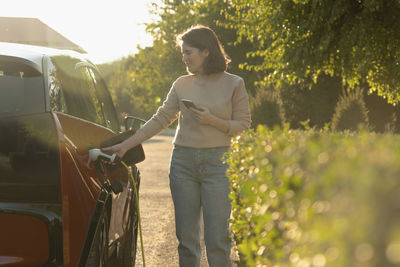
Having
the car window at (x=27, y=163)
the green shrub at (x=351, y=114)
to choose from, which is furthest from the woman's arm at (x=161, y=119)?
the green shrub at (x=351, y=114)

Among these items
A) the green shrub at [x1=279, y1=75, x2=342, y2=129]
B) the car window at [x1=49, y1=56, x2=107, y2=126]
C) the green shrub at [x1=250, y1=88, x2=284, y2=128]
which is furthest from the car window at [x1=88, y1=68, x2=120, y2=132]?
the green shrub at [x1=279, y1=75, x2=342, y2=129]

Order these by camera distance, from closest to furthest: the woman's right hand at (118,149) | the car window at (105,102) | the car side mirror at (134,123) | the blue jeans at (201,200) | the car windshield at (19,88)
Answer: the car windshield at (19,88)
the woman's right hand at (118,149)
the blue jeans at (201,200)
the car window at (105,102)
the car side mirror at (134,123)

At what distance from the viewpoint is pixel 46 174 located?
2814mm

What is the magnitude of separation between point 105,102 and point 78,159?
73.7 inches

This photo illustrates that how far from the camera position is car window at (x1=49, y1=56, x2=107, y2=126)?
124 inches

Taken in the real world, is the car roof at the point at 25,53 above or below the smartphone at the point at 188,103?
above

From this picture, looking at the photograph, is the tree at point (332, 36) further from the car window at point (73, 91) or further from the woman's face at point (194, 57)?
the car window at point (73, 91)

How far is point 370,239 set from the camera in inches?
Result: 38.4

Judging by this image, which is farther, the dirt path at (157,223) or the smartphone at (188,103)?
the dirt path at (157,223)

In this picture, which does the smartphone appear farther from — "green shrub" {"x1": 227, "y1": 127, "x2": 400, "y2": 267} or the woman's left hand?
"green shrub" {"x1": 227, "y1": 127, "x2": 400, "y2": 267}

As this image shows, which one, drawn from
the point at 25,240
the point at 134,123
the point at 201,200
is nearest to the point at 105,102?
the point at 134,123

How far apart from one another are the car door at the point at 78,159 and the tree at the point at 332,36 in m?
9.47

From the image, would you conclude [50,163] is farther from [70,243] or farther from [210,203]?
[210,203]

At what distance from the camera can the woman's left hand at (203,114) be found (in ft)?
13.5
